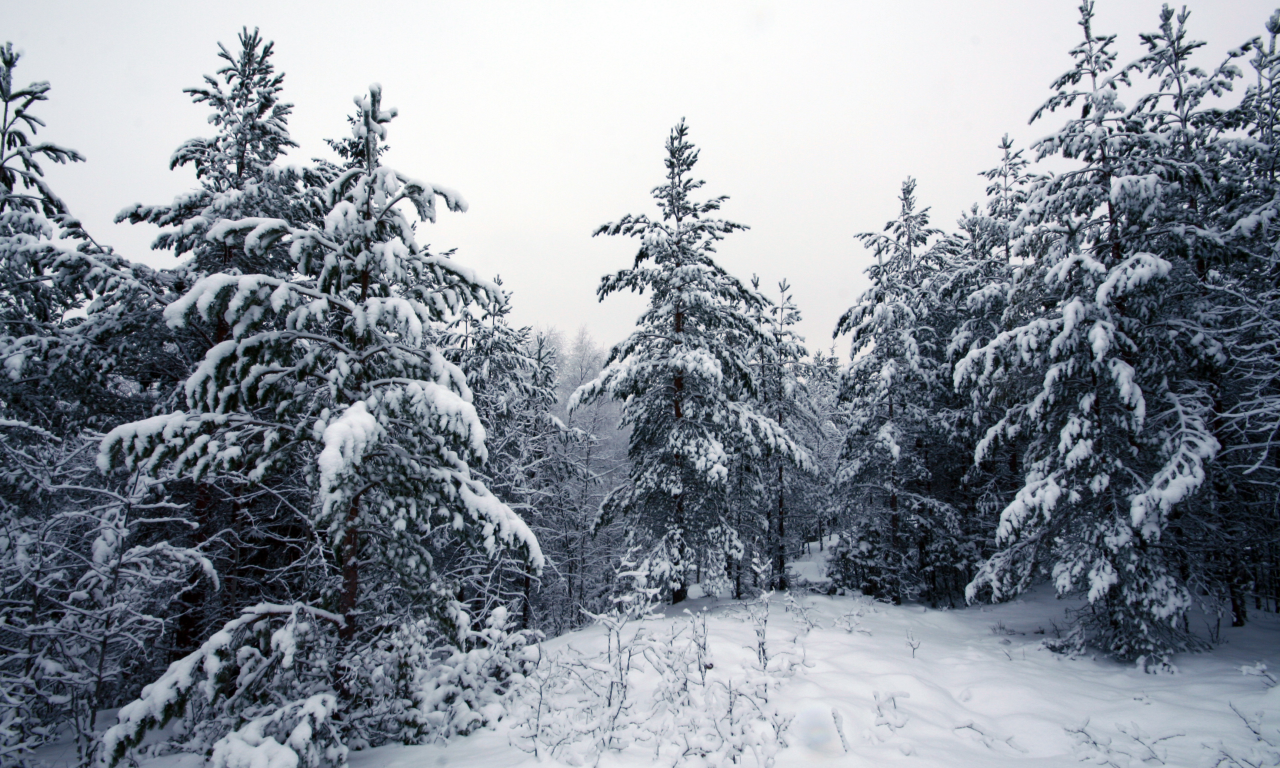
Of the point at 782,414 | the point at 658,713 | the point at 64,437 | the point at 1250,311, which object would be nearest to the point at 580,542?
the point at 782,414

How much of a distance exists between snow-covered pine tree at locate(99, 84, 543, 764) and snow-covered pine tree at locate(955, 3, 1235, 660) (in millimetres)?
8944

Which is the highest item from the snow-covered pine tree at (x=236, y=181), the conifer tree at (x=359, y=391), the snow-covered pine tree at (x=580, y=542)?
the snow-covered pine tree at (x=236, y=181)

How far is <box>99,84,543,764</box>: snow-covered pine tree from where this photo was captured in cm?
490

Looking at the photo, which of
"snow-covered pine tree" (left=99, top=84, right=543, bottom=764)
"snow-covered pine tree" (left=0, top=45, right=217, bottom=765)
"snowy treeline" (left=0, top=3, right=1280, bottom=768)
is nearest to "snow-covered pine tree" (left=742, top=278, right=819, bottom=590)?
"snowy treeline" (left=0, top=3, right=1280, bottom=768)

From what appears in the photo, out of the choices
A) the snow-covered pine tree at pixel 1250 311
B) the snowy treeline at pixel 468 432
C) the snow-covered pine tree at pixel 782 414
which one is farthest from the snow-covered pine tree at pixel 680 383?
the snow-covered pine tree at pixel 1250 311

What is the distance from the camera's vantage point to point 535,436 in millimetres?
18797

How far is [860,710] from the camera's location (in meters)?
5.65

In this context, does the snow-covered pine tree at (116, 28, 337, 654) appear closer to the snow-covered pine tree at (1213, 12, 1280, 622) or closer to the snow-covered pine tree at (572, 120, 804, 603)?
the snow-covered pine tree at (572, 120, 804, 603)

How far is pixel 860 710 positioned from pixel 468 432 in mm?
5059

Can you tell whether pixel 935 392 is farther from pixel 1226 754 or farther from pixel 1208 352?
pixel 1226 754

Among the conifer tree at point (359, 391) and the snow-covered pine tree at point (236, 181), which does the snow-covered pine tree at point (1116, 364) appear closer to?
the conifer tree at point (359, 391)

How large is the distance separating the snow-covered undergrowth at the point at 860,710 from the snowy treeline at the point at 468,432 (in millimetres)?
162

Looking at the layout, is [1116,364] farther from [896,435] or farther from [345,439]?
[345,439]

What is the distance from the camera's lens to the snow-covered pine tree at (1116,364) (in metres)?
8.27
